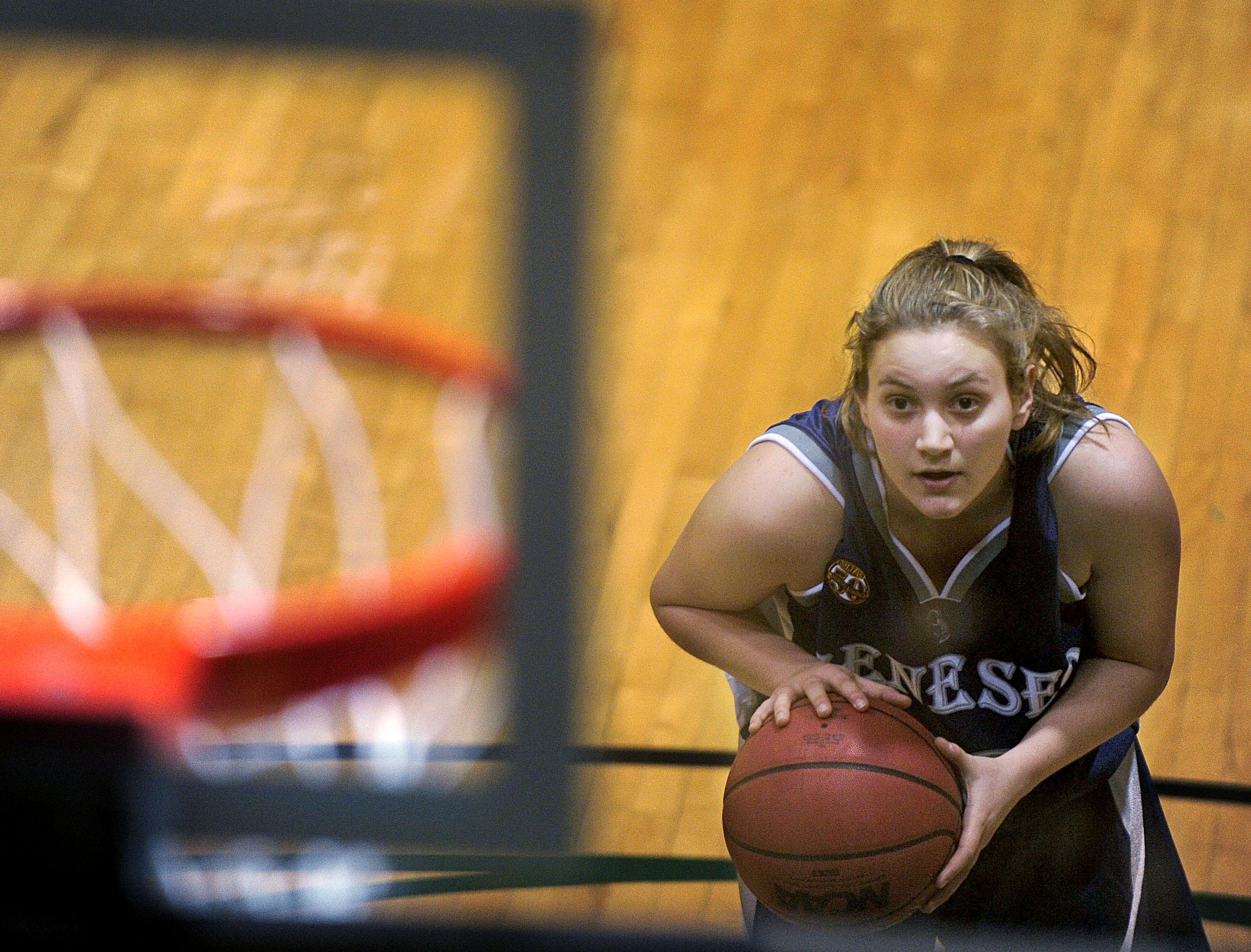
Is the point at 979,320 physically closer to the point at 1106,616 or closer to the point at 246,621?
the point at 1106,616

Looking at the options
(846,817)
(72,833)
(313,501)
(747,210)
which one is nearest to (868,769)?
(846,817)

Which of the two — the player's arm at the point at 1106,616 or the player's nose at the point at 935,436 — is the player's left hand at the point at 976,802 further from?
the player's nose at the point at 935,436

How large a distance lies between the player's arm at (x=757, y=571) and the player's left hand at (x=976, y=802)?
3.1 inches

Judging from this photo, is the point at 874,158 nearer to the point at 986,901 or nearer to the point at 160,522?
the point at 160,522

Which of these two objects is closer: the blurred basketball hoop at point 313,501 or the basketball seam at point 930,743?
the blurred basketball hoop at point 313,501

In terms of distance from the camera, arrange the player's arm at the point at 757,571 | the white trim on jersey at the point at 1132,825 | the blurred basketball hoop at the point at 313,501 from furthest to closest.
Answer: the white trim on jersey at the point at 1132,825 → the player's arm at the point at 757,571 → the blurred basketball hoop at the point at 313,501

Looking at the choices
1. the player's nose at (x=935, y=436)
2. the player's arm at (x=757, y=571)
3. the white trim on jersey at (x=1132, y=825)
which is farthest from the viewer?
the white trim on jersey at (x=1132, y=825)

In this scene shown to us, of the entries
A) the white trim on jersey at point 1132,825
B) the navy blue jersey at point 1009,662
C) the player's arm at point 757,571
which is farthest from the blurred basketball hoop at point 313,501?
the white trim on jersey at point 1132,825

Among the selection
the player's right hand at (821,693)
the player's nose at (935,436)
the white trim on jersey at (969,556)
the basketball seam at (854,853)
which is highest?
the player's nose at (935,436)

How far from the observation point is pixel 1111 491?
1.22 m

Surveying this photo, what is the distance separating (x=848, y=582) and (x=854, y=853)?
0.78 feet

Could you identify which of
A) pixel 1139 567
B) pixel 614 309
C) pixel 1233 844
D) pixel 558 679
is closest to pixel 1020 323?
pixel 1139 567

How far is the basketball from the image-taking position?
1.20 meters

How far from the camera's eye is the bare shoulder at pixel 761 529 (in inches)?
49.8
